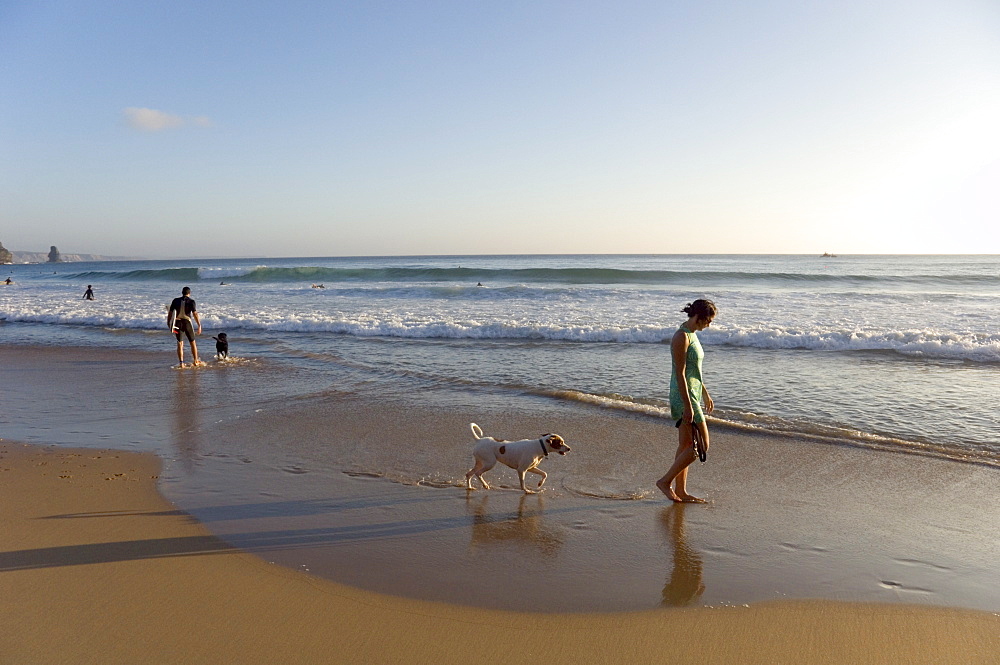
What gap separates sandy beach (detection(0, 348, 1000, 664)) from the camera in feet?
10.6

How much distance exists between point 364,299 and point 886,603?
2662cm

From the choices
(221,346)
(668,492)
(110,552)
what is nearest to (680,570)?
(668,492)

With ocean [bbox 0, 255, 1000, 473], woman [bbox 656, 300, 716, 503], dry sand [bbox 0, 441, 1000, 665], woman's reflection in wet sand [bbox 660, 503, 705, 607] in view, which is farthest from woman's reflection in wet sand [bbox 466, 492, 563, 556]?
ocean [bbox 0, 255, 1000, 473]

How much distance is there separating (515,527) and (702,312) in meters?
2.28

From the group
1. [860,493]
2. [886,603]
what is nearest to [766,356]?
[860,493]

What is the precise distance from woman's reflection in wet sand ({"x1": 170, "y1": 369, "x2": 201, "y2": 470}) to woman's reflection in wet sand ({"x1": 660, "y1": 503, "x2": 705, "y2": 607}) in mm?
4670

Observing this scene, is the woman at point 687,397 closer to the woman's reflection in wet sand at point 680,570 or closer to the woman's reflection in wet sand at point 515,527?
the woman's reflection in wet sand at point 680,570

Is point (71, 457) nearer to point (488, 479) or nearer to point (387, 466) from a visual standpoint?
point (387, 466)

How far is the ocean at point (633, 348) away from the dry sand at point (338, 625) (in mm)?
4017

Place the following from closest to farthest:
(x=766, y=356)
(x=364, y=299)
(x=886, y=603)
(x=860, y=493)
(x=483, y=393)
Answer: (x=886, y=603), (x=860, y=493), (x=483, y=393), (x=766, y=356), (x=364, y=299)

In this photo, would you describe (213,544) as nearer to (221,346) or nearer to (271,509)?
(271,509)

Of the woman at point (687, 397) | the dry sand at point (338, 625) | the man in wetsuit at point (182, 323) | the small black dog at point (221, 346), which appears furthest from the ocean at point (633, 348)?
the dry sand at point (338, 625)

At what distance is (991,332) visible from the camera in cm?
1453

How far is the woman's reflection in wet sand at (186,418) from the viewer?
6.65 m
